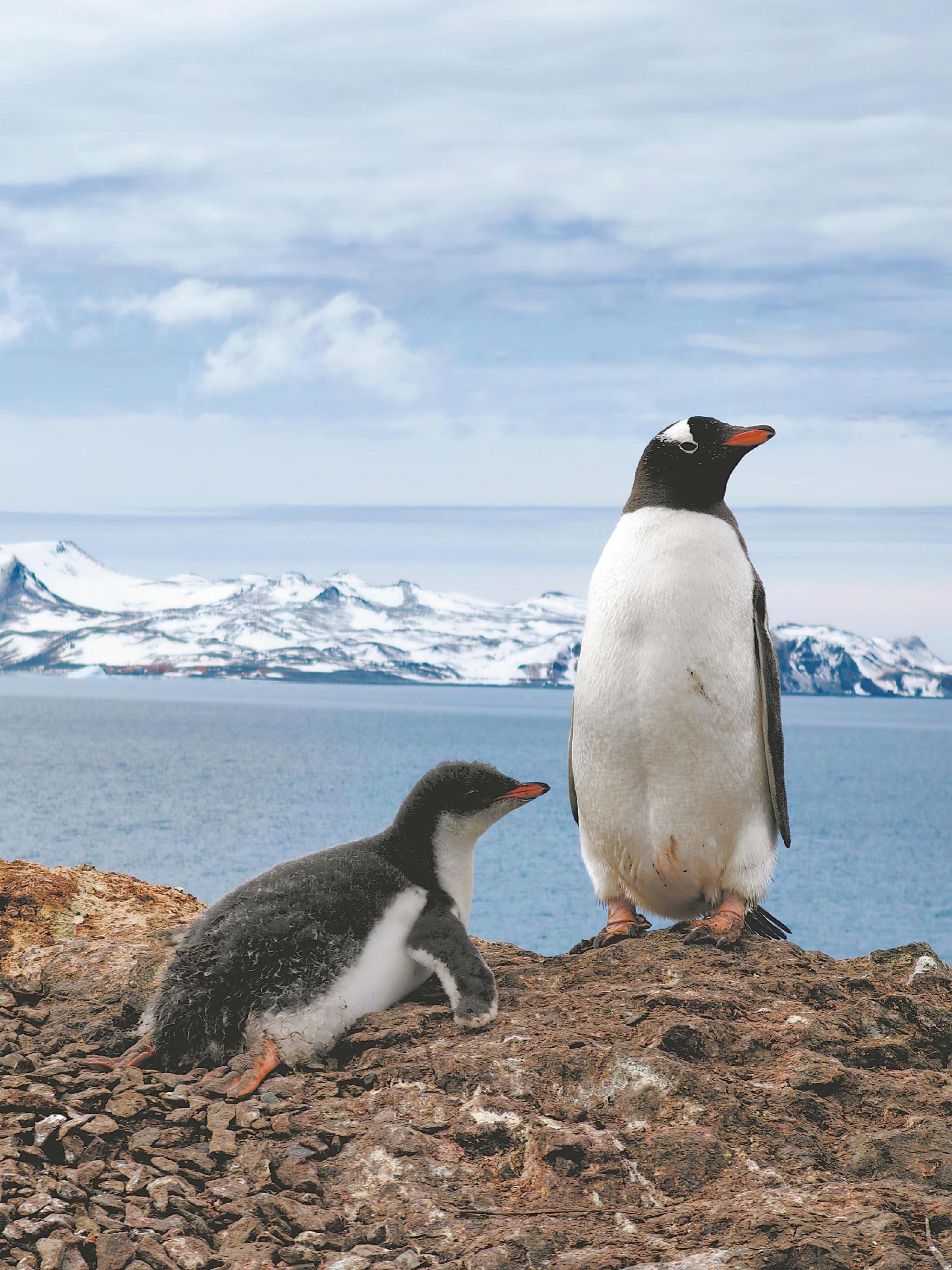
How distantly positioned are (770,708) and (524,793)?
1568 millimetres

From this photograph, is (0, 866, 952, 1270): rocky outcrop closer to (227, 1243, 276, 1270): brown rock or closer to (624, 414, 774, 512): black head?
(227, 1243, 276, 1270): brown rock

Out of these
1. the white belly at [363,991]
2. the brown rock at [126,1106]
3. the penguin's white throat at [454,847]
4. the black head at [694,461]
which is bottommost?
the brown rock at [126,1106]

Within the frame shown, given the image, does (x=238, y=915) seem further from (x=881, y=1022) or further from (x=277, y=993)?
(x=881, y=1022)

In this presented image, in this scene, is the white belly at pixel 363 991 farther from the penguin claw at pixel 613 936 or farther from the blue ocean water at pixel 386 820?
the blue ocean water at pixel 386 820

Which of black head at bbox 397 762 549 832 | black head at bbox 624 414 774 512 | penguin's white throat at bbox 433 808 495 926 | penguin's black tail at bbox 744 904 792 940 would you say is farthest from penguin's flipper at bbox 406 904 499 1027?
black head at bbox 624 414 774 512

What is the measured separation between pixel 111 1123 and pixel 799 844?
203 ft

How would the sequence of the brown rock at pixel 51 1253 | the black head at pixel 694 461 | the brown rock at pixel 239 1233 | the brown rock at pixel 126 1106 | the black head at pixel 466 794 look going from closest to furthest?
the brown rock at pixel 51 1253 → the brown rock at pixel 239 1233 → the brown rock at pixel 126 1106 → the black head at pixel 466 794 → the black head at pixel 694 461

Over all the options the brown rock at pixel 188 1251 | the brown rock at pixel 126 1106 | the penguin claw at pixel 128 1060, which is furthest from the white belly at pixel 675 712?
the brown rock at pixel 188 1251

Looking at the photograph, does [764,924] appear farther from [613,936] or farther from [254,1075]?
[254,1075]

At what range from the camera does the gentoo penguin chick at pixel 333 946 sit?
501cm

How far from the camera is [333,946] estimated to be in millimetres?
5125

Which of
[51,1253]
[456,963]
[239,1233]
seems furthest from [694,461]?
[51,1253]

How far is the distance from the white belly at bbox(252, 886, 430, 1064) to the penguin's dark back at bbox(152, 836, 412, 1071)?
4cm

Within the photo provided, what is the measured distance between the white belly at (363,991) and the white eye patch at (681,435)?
99.4 inches
